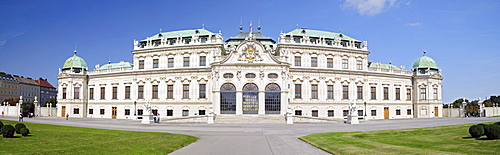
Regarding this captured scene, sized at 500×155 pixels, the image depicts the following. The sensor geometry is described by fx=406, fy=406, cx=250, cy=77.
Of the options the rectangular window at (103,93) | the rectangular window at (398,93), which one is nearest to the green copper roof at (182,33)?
the rectangular window at (103,93)

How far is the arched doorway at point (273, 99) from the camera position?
2628 inches

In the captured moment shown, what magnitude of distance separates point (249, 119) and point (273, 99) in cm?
725

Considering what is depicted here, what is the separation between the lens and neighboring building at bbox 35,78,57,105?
147 meters

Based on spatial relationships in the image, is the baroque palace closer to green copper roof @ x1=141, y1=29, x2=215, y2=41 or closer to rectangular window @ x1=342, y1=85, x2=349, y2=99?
green copper roof @ x1=141, y1=29, x2=215, y2=41

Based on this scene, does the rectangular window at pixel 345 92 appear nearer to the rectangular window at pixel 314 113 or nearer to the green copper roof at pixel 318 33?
the rectangular window at pixel 314 113

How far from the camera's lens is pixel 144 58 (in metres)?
79.4

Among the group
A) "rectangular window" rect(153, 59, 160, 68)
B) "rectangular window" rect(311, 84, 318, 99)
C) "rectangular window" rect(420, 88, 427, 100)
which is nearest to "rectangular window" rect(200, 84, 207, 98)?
"rectangular window" rect(153, 59, 160, 68)

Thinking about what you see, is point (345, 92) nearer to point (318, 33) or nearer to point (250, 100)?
point (318, 33)

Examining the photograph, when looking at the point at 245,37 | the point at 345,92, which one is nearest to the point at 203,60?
the point at 245,37

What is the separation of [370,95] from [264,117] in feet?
88.3

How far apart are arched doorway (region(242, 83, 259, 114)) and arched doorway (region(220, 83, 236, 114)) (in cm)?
168

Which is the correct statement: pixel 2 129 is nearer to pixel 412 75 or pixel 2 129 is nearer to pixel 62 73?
pixel 62 73

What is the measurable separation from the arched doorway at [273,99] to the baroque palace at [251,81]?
0.16m

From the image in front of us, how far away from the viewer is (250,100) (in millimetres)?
66812
